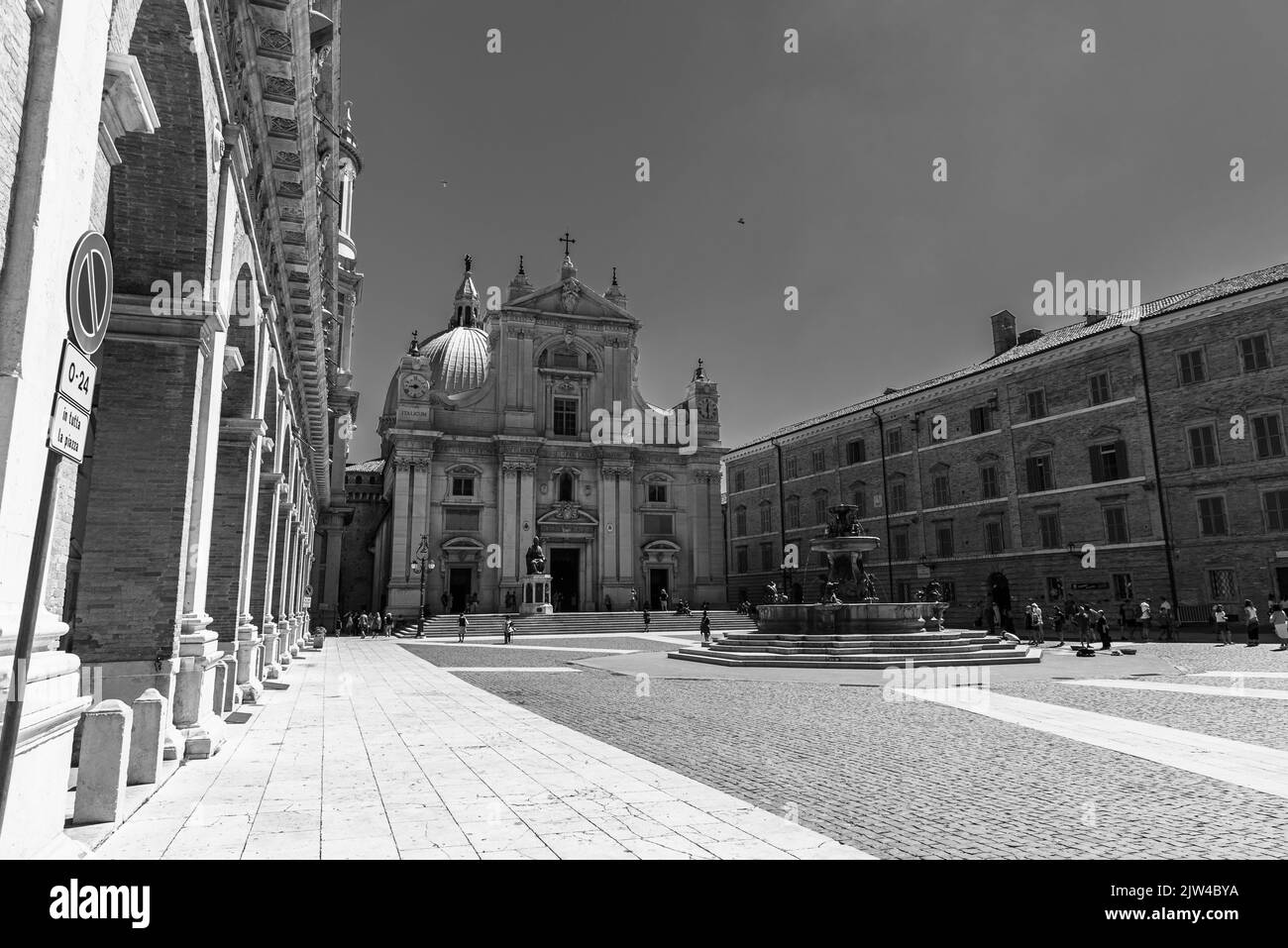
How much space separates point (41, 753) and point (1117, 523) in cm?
3713

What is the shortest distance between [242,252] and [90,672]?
589cm

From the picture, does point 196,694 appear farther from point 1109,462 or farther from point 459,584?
point 459,584

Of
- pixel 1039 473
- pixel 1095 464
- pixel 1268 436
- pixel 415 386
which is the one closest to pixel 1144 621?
pixel 1268 436

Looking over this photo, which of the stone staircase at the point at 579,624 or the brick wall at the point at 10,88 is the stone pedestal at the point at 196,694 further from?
the stone staircase at the point at 579,624

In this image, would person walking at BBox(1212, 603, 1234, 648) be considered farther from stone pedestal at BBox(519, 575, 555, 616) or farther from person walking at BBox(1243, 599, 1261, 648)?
stone pedestal at BBox(519, 575, 555, 616)

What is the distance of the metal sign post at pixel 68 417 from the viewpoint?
286cm

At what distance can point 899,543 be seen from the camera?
142ft

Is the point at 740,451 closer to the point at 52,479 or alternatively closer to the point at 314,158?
the point at 314,158

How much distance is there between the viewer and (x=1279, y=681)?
14867 millimetres

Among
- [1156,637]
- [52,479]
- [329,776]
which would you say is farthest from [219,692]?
[1156,637]

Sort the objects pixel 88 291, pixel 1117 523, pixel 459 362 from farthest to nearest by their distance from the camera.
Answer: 1. pixel 459 362
2. pixel 1117 523
3. pixel 88 291

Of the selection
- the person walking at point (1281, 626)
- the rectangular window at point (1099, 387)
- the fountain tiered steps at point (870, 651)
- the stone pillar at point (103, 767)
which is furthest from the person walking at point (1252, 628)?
the stone pillar at point (103, 767)

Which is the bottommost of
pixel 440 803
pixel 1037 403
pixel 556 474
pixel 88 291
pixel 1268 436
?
pixel 440 803

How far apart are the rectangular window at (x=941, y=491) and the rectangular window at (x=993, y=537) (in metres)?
2.71
